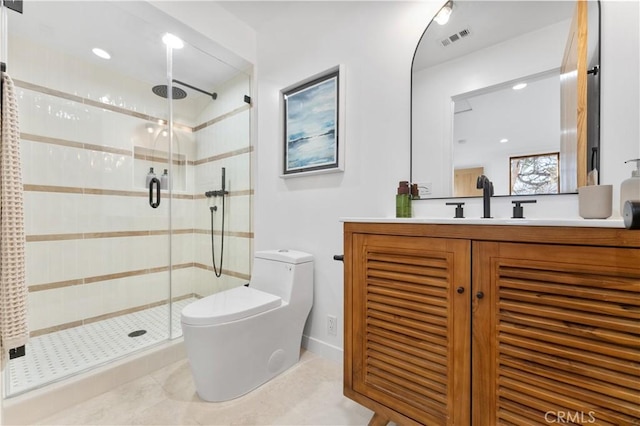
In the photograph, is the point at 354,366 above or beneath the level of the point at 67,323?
above

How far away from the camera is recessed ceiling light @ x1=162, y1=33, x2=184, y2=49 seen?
197 centimetres

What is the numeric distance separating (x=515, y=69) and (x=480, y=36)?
25cm

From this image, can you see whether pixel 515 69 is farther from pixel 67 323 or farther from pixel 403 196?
pixel 67 323

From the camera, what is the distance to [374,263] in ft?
3.63

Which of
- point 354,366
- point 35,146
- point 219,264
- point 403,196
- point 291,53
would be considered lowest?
point 354,366

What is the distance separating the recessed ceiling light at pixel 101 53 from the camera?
211cm

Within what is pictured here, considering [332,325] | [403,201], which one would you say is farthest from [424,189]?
[332,325]

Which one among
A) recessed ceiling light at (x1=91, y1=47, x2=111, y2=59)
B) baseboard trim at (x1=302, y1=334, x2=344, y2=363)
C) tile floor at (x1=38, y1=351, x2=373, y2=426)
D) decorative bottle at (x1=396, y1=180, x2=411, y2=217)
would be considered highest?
recessed ceiling light at (x1=91, y1=47, x2=111, y2=59)

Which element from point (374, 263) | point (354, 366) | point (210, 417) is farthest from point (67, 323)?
point (374, 263)

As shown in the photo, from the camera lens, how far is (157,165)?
257 centimetres

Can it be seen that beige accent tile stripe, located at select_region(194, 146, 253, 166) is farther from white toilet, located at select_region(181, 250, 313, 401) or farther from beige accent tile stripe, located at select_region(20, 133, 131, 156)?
white toilet, located at select_region(181, 250, 313, 401)

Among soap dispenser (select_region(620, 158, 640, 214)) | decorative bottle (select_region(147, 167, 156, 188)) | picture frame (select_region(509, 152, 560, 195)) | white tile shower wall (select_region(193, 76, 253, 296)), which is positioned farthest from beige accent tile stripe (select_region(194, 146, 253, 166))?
soap dispenser (select_region(620, 158, 640, 214))

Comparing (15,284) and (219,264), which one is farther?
(219,264)

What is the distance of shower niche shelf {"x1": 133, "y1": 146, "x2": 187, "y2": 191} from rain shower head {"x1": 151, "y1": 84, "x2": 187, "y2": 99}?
0.51 m
